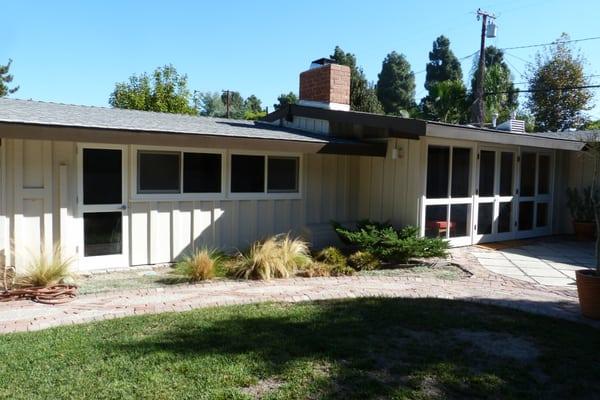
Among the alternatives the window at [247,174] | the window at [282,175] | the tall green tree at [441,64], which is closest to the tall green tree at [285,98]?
the tall green tree at [441,64]

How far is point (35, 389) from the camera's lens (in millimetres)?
3482

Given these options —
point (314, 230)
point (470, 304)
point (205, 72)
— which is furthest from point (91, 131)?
point (205, 72)

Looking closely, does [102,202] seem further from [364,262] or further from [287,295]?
[364,262]

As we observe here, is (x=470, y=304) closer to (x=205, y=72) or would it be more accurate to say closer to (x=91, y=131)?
(x=91, y=131)

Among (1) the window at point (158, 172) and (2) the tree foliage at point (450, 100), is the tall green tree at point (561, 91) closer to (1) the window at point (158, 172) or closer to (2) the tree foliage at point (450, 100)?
(2) the tree foliage at point (450, 100)

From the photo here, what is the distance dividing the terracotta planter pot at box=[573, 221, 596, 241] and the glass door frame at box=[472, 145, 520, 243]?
1.66m

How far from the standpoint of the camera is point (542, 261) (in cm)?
921

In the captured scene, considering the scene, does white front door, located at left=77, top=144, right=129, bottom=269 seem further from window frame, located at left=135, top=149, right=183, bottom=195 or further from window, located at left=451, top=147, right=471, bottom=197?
window, located at left=451, top=147, right=471, bottom=197

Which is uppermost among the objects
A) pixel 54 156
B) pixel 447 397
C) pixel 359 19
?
pixel 359 19

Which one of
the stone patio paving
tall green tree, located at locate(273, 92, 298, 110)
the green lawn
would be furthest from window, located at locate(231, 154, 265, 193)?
tall green tree, located at locate(273, 92, 298, 110)

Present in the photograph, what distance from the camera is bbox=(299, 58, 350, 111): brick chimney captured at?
37.0ft

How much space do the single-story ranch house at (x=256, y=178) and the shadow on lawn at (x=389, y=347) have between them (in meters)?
3.27

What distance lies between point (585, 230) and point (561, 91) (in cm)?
2139

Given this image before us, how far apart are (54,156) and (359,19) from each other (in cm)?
1490
